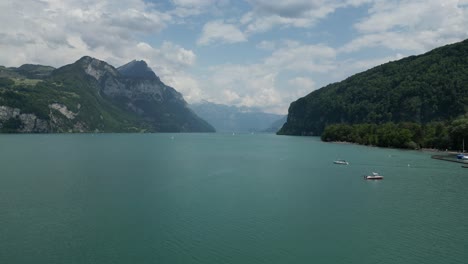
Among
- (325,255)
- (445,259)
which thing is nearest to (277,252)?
(325,255)

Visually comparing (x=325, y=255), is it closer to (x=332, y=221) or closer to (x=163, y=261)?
(x=332, y=221)

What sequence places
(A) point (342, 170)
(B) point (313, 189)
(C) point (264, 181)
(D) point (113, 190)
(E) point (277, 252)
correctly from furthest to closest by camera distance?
(A) point (342, 170) < (C) point (264, 181) < (B) point (313, 189) < (D) point (113, 190) < (E) point (277, 252)

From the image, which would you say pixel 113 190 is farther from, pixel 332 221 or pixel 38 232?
pixel 332 221

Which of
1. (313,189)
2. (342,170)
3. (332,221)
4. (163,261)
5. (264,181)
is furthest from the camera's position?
(342,170)

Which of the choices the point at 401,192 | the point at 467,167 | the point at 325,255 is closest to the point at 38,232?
the point at 325,255

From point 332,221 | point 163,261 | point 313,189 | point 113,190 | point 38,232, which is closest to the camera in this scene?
point 163,261

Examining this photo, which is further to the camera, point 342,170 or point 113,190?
point 342,170
